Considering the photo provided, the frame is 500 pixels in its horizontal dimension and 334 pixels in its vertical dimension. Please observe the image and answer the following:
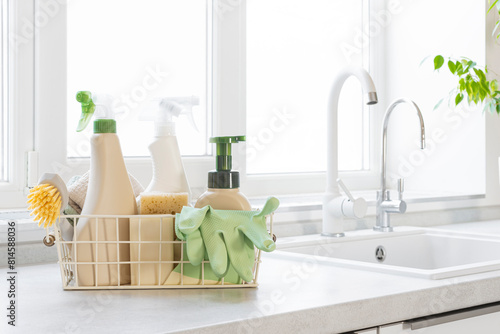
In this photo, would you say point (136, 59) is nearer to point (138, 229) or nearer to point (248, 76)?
point (248, 76)

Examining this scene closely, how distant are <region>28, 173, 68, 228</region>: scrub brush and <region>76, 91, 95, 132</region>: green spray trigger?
99mm

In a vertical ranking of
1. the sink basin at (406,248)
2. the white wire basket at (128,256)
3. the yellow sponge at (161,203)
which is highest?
the yellow sponge at (161,203)

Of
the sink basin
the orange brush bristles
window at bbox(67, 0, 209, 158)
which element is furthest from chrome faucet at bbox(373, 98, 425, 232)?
the orange brush bristles

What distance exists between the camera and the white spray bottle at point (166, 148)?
1.14 m

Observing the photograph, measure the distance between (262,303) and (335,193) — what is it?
72 cm

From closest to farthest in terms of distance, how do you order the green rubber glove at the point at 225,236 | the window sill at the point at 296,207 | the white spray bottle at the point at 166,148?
the green rubber glove at the point at 225,236 < the white spray bottle at the point at 166,148 < the window sill at the point at 296,207

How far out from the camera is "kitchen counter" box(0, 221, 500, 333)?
87cm

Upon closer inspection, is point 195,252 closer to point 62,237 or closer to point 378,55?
point 62,237

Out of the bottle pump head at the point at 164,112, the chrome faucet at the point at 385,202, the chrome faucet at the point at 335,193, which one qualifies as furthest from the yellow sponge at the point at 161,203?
the chrome faucet at the point at 385,202

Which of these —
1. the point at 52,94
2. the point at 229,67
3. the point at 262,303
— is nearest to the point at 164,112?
the point at 262,303

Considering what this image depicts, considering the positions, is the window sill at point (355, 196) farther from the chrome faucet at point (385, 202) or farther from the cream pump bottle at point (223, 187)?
the cream pump bottle at point (223, 187)

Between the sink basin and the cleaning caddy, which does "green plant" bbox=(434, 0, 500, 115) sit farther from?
the cleaning caddy

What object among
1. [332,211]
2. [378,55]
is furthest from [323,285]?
[378,55]

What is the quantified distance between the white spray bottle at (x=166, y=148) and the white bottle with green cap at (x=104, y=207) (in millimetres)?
62
